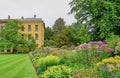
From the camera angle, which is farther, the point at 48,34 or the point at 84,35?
the point at 48,34

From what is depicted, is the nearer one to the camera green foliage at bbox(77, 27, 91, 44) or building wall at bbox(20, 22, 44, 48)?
green foliage at bbox(77, 27, 91, 44)

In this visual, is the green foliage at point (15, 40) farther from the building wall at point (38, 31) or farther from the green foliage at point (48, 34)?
the green foliage at point (48, 34)

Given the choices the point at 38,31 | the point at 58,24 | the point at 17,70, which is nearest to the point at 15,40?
the point at 38,31

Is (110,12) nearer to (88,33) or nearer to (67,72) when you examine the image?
(88,33)

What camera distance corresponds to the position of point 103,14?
39.3 metres

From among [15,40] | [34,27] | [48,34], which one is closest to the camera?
[15,40]

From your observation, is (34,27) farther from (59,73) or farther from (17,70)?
(59,73)

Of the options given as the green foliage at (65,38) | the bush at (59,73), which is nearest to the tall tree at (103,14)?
the bush at (59,73)

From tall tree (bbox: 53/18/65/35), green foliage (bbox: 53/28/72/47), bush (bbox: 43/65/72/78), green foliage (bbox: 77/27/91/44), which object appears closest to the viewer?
bush (bbox: 43/65/72/78)

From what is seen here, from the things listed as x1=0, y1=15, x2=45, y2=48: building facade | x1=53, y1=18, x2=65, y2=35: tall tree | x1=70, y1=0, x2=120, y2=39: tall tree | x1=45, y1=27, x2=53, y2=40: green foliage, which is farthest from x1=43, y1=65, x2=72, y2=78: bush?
x1=53, y1=18, x2=65, y2=35: tall tree

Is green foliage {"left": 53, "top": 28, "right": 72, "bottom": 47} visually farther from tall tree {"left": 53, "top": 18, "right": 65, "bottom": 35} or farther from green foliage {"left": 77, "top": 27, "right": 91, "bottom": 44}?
green foliage {"left": 77, "top": 27, "right": 91, "bottom": 44}

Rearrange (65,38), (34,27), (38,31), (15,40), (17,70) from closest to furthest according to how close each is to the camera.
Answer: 1. (17,70)
2. (15,40)
3. (65,38)
4. (38,31)
5. (34,27)

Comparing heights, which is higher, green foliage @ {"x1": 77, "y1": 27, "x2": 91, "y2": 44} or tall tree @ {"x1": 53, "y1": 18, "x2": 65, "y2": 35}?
tall tree @ {"x1": 53, "y1": 18, "x2": 65, "y2": 35}

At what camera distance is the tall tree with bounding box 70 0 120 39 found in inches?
1496
